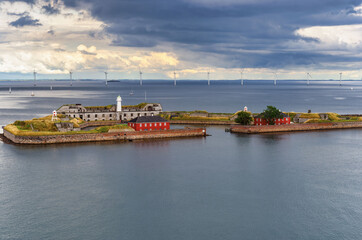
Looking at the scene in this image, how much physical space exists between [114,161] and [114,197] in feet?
53.1

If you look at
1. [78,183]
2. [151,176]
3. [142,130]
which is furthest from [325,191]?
[142,130]

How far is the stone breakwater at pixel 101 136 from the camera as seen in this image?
68188 mm

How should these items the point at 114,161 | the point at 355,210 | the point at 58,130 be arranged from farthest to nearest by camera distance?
the point at 58,130, the point at 114,161, the point at 355,210

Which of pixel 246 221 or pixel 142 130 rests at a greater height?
pixel 142 130

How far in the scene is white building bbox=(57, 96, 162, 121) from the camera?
323 feet

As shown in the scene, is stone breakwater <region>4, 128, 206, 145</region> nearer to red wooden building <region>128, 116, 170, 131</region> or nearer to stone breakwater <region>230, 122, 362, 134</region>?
red wooden building <region>128, 116, 170, 131</region>

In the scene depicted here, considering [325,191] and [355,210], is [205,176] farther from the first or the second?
[355,210]

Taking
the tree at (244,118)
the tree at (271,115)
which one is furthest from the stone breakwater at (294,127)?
the tree at (244,118)

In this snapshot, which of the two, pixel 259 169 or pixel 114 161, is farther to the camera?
pixel 114 161

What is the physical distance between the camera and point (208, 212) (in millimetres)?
34656

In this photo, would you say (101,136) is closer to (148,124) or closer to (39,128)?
(148,124)

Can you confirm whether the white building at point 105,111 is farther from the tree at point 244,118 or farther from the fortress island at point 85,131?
the tree at point 244,118

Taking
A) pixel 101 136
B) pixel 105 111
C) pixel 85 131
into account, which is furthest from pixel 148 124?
pixel 105 111

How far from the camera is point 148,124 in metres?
78.7
